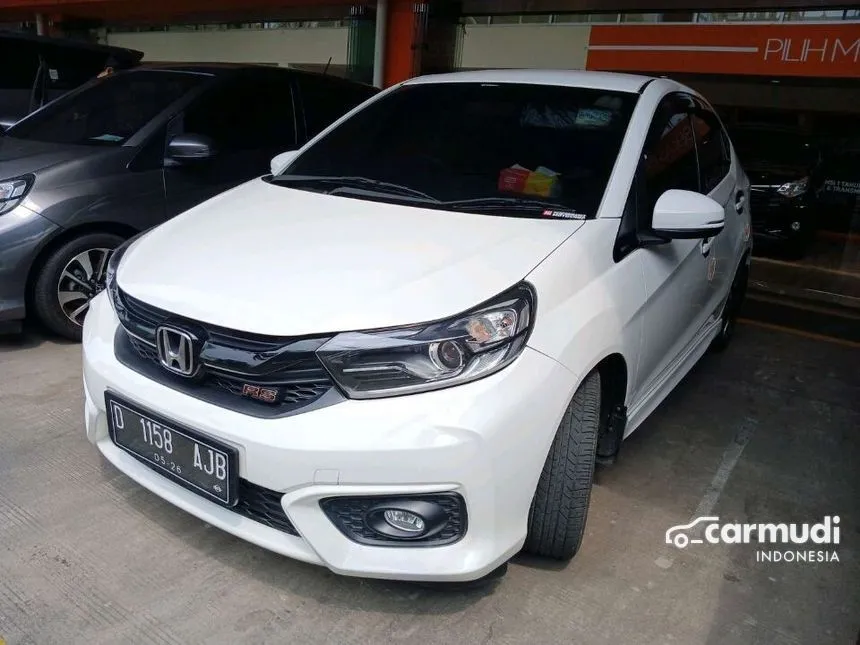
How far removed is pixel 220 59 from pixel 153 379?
10.5m

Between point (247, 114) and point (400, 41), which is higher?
point (400, 41)

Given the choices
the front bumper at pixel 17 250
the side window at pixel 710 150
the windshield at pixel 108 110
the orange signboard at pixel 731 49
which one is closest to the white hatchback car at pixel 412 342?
the side window at pixel 710 150

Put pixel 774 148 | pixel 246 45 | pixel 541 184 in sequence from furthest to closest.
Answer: pixel 246 45 → pixel 774 148 → pixel 541 184

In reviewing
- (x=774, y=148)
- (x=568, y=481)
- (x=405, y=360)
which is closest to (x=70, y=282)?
(x=405, y=360)

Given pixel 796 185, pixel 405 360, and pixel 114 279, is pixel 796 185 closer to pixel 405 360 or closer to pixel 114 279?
pixel 405 360

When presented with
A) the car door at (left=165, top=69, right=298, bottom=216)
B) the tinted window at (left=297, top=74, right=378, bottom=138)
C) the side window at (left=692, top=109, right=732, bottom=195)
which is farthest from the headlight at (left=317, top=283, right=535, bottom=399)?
the tinted window at (left=297, top=74, right=378, bottom=138)

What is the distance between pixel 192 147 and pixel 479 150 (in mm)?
1734

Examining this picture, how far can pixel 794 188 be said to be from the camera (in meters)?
7.63

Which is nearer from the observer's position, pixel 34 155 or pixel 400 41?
pixel 34 155

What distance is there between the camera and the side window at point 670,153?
2822 mm

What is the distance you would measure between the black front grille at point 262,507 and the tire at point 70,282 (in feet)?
7.62

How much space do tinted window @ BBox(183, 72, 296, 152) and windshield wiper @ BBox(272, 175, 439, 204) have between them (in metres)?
1.32

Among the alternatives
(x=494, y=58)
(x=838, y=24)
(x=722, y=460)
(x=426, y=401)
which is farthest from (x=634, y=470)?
(x=494, y=58)

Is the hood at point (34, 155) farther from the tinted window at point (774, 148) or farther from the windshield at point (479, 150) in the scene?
the tinted window at point (774, 148)
